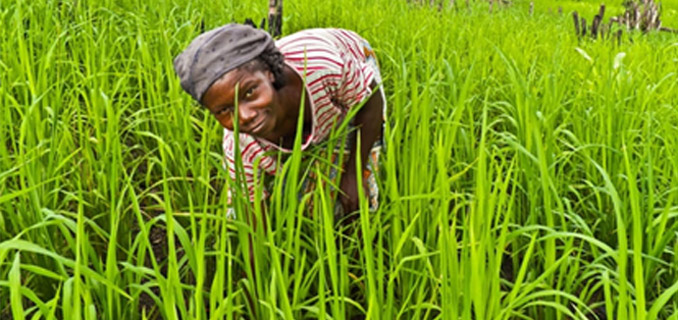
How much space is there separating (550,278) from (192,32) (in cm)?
178

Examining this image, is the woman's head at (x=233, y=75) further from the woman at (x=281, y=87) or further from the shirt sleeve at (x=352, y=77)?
the shirt sleeve at (x=352, y=77)

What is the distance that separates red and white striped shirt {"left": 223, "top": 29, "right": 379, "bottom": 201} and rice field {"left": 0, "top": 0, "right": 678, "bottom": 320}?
0.24 feet

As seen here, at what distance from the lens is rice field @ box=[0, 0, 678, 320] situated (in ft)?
2.99

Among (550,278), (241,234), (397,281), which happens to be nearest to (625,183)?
(550,278)

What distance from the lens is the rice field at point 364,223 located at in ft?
2.99

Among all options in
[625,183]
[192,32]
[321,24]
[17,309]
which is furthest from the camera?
[321,24]

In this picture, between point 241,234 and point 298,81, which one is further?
point 298,81

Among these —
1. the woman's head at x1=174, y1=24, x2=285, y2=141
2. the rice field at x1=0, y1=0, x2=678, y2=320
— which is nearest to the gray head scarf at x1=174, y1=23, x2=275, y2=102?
the woman's head at x1=174, y1=24, x2=285, y2=141

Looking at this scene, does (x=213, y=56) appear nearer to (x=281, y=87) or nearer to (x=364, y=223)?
(x=281, y=87)

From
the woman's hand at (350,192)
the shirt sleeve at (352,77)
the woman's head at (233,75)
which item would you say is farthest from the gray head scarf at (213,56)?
the woman's hand at (350,192)

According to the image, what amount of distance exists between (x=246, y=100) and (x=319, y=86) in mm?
286

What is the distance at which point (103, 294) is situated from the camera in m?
1.03

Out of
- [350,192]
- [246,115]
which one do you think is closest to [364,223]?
[246,115]

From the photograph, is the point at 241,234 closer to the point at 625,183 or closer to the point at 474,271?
the point at 474,271
